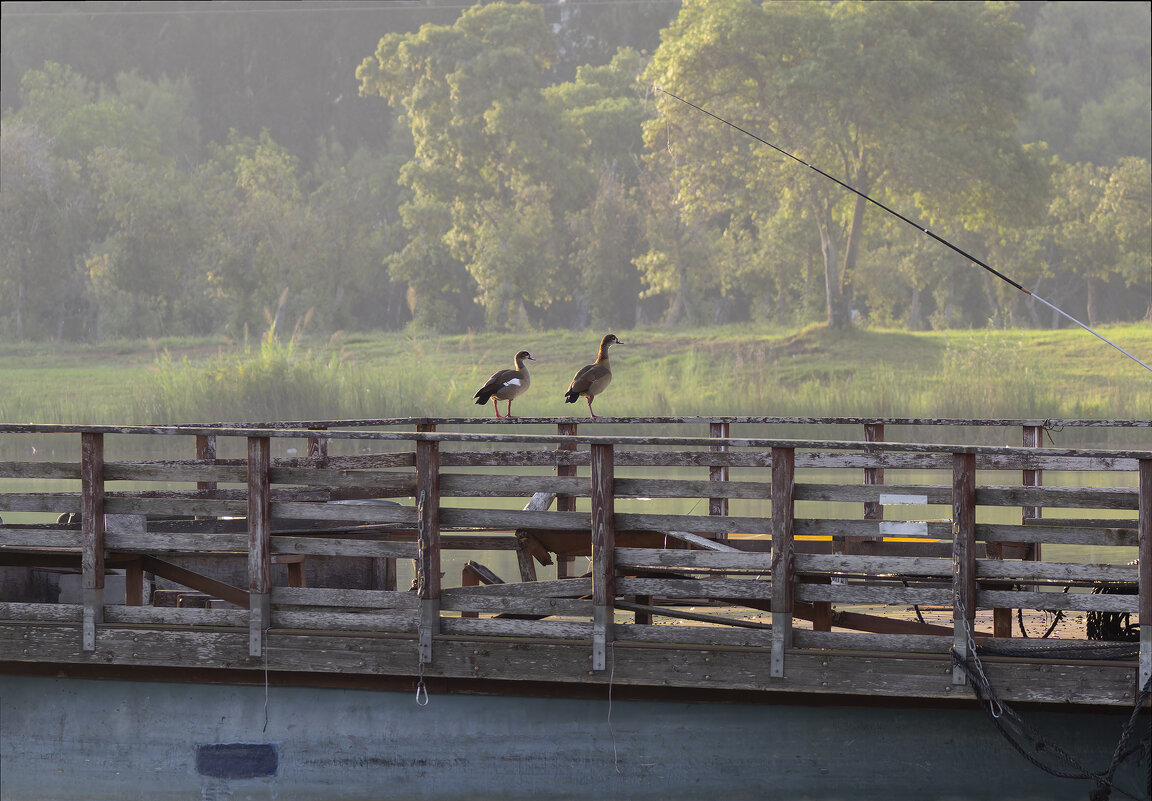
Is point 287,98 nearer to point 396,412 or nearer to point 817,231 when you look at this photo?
point 817,231

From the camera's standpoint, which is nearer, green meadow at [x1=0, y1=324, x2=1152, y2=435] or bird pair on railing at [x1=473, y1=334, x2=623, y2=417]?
bird pair on railing at [x1=473, y1=334, x2=623, y2=417]

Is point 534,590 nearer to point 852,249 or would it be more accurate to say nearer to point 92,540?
point 92,540

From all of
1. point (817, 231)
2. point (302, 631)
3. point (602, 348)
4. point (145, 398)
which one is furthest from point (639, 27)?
point (302, 631)

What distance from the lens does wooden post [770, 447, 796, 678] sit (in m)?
7.00

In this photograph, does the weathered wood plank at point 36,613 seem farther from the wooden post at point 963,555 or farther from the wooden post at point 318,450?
the wooden post at point 963,555

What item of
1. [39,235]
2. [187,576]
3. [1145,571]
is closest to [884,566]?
[1145,571]

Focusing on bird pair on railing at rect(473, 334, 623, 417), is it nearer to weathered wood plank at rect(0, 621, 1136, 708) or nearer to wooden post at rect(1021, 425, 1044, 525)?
wooden post at rect(1021, 425, 1044, 525)

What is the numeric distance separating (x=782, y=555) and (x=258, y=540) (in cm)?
252

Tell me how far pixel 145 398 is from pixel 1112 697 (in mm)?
21368

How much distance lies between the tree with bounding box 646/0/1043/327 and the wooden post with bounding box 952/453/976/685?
3002cm

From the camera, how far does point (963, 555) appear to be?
685 cm

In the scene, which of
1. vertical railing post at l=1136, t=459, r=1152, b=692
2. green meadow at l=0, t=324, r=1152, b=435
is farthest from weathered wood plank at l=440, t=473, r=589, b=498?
green meadow at l=0, t=324, r=1152, b=435

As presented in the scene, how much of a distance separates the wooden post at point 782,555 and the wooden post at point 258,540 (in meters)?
2.44

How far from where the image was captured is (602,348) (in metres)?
12.9
